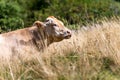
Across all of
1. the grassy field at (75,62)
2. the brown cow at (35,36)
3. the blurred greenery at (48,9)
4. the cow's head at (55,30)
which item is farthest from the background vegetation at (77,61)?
the blurred greenery at (48,9)

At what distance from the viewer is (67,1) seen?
27406mm

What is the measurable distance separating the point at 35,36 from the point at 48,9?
16792mm

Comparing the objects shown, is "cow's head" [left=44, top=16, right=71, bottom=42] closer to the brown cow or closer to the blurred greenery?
the brown cow

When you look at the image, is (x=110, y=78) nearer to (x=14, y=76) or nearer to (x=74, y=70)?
(x=74, y=70)

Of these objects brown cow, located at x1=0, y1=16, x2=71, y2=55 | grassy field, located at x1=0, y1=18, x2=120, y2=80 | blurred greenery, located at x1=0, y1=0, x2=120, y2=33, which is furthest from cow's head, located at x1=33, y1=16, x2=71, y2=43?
blurred greenery, located at x1=0, y1=0, x2=120, y2=33

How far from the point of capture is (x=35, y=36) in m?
10.0

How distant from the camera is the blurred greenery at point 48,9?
24.1 m

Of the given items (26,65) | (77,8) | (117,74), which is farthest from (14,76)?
(77,8)

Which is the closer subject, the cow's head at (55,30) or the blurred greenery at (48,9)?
the cow's head at (55,30)

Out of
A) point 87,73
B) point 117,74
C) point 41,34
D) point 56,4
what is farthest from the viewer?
point 56,4

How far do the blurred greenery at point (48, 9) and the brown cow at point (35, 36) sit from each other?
41.6ft

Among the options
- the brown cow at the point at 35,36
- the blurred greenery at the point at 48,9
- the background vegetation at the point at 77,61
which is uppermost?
the background vegetation at the point at 77,61

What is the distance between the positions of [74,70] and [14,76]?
92 centimetres

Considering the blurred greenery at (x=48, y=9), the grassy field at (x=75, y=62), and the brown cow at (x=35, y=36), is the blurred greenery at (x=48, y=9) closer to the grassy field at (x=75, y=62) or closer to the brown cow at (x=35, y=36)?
the brown cow at (x=35, y=36)
